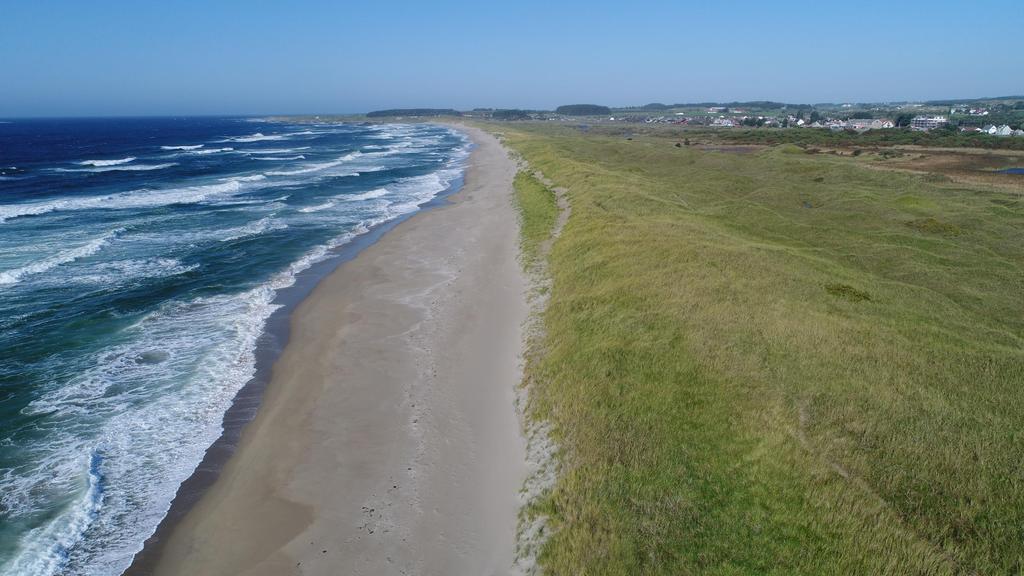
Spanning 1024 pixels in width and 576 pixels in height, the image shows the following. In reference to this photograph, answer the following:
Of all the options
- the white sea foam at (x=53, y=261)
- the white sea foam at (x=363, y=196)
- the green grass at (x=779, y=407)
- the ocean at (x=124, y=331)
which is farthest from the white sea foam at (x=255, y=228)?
the green grass at (x=779, y=407)

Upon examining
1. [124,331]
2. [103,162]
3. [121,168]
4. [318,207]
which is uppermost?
[103,162]

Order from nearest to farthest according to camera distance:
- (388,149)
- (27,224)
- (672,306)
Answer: (672,306), (27,224), (388,149)

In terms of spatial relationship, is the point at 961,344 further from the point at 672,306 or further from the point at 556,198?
the point at 556,198

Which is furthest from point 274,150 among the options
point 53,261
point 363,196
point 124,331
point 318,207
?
point 124,331

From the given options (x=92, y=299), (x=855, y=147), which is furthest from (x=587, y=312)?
(x=855, y=147)

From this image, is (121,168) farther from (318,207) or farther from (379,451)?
(379,451)

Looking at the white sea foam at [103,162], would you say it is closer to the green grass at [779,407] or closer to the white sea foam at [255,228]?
the white sea foam at [255,228]

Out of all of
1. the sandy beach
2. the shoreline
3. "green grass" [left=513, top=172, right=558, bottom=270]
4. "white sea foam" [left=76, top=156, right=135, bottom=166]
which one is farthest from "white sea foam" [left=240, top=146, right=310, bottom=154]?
the sandy beach
